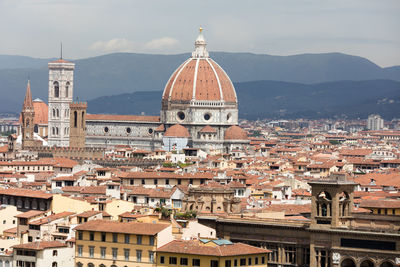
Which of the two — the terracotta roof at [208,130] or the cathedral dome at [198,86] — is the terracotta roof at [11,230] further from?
the cathedral dome at [198,86]

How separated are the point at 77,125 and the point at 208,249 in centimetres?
14079

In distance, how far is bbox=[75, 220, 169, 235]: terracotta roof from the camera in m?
57.3

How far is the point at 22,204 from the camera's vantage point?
78.4m

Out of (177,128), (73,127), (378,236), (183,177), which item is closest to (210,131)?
(177,128)

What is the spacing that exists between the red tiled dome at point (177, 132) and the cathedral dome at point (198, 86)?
9521 mm

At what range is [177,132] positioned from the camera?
18362 cm

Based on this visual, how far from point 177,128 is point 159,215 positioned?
119m

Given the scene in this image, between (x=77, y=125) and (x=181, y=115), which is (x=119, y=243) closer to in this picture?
(x=77, y=125)

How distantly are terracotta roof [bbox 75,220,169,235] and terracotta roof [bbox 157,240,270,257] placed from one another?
3.55 feet

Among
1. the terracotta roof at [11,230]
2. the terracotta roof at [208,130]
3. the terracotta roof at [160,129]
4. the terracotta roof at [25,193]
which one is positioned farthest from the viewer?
the terracotta roof at [160,129]

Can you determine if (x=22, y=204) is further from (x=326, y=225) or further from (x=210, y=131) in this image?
(x=210, y=131)

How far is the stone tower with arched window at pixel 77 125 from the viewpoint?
192650 mm

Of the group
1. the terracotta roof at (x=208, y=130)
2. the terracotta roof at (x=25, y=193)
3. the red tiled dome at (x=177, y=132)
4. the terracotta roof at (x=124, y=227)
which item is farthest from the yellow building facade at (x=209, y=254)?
the terracotta roof at (x=208, y=130)

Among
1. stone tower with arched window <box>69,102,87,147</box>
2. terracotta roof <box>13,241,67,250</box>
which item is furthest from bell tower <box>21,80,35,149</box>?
terracotta roof <box>13,241,67,250</box>
